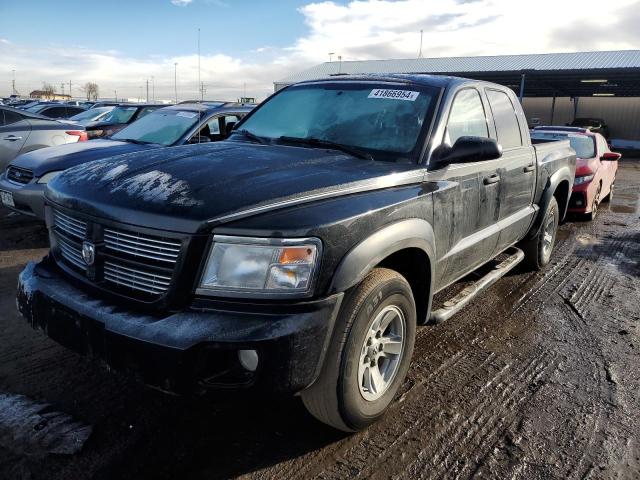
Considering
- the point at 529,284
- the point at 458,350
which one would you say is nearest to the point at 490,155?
the point at 458,350

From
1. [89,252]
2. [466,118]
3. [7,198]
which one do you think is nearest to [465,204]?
[466,118]

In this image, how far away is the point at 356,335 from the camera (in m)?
2.38

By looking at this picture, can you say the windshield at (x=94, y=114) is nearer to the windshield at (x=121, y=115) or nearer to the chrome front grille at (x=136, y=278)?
the windshield at (x=121, y=115)

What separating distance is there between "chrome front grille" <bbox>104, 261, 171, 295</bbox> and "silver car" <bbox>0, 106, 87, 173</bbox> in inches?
259

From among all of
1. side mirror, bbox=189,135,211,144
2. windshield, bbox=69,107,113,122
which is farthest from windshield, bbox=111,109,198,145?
windshield, bbox=69,107,113,122

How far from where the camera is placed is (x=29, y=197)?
5.80m

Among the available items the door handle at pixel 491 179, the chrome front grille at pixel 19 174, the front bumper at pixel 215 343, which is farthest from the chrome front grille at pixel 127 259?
the chrome front grille at pixel 19 174

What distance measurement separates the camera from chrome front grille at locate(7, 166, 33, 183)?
5.98 metres

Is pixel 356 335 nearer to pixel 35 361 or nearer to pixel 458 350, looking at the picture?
pixel 458 350

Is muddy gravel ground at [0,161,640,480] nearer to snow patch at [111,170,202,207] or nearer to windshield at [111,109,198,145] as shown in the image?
snow patch at [111,170,202,207]

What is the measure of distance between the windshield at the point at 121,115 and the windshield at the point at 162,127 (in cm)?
359

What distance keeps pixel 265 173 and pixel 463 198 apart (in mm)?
1450

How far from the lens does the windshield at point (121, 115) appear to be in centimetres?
1079

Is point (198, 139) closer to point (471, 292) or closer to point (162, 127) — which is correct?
point (162, 127)
